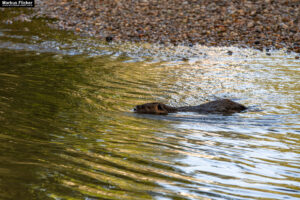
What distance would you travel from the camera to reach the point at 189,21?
21672 mm

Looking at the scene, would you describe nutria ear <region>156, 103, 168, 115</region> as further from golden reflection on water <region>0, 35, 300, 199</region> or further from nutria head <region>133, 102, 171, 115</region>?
golden reflection on water <region>0, 35, 300, 199</region>

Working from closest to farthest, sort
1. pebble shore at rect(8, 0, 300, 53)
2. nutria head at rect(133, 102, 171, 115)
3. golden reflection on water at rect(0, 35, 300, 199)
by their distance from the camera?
1. golden reflection on water at rect(0, 35, 300, 199)
2. nutria head at rect(133, 102, 171, 115)
3. pebble shore at rect(8, 0, 300, 53)

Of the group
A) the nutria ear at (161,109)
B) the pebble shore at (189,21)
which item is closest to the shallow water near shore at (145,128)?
the nutria ear at (161,109)

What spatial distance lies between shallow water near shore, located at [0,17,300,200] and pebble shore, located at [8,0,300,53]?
2290mm

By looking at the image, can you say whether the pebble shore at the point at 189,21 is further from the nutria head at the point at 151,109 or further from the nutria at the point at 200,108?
the nutria head at the point at 151,109

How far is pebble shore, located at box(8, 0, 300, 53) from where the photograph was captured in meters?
19.8

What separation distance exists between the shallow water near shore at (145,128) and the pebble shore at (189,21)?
7.51 ft

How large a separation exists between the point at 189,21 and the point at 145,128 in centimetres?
1408

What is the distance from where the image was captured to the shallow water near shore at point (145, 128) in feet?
17.0

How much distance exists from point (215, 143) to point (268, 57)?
10.4m

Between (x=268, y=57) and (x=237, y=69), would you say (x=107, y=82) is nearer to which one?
(x=237, y=69)

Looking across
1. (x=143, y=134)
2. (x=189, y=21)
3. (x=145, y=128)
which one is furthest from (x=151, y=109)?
(x=189, y=21)

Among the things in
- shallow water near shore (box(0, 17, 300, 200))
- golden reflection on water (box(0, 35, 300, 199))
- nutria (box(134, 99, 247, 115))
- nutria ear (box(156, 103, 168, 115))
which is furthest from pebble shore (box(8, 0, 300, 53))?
nutria ear (box(156, 103, 168, 115))

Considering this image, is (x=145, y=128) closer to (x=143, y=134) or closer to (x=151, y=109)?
(x=143, y=134)
